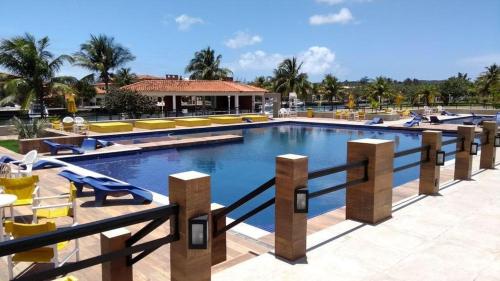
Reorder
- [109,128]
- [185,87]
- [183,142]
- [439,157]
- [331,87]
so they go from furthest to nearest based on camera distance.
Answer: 1. [331,87]
2. [185,87]
3. [109,128]
4. [183,142]
5. [439,157]

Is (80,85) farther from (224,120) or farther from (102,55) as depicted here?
(224,120)

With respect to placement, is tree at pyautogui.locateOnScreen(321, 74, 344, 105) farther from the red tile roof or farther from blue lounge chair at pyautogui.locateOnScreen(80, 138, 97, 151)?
blue lounge chair at pyautogui.locateOnScreen(80, 138, 97, 151)

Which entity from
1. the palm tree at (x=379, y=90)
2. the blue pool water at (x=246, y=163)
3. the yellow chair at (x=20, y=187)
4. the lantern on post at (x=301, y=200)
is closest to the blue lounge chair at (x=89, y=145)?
the blue pool water at (x=246, y=163)

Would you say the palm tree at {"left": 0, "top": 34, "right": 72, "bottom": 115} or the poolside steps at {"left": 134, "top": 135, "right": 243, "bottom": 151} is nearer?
the poolside steps at {"left": 134, "top": 135, "right": 243, "bottom": 151}

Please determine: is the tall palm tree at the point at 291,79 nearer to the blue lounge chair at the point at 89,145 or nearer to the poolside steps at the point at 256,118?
the poolside steps at the point at 256,118

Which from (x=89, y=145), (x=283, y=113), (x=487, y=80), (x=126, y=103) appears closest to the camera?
(x=89, y=145)

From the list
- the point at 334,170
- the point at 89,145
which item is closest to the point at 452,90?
the point at 89,145

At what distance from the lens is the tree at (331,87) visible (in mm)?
55969

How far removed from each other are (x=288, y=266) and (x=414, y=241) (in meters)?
1.73

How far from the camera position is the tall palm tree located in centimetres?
4672

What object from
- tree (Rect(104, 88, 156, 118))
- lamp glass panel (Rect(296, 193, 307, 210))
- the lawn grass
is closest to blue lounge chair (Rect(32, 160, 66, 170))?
the lawn grass

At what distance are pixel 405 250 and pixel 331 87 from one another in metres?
53.5

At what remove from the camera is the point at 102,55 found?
38875mm

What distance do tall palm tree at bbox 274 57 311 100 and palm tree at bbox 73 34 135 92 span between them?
18.2 meters
